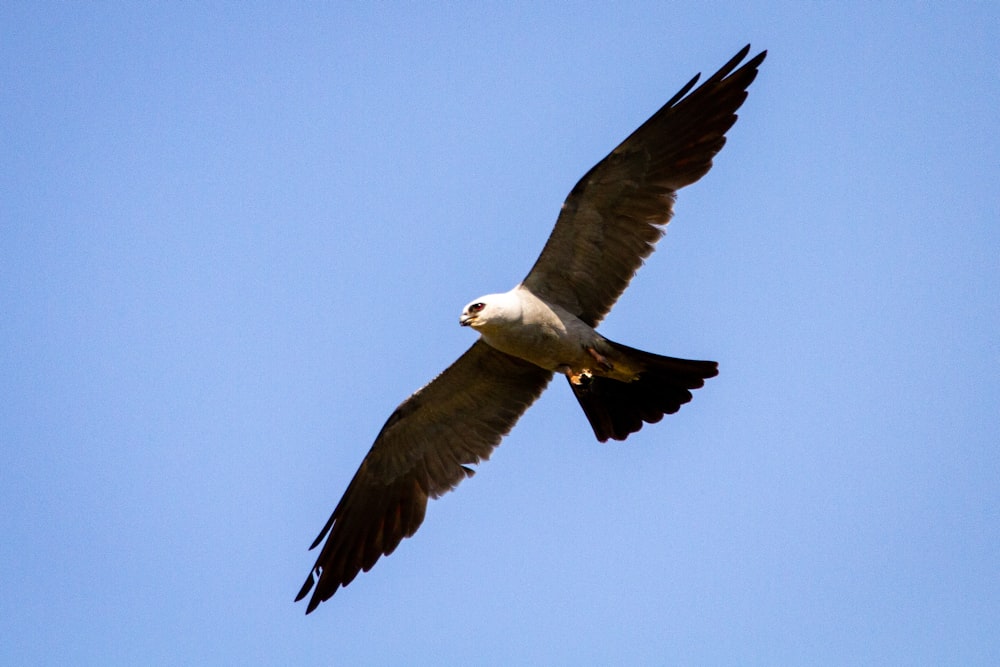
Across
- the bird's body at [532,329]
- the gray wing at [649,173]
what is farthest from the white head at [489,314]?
the gray wing at [649,173]

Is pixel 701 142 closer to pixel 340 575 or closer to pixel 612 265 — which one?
pixel 612 265

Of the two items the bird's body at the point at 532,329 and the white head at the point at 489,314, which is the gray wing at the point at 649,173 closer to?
the bird's body at the point at 532,329

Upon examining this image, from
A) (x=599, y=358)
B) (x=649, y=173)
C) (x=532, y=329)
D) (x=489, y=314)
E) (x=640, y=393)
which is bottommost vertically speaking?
(x=640, y=393)

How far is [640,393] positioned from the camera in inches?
454

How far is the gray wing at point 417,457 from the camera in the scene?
39.8 feet

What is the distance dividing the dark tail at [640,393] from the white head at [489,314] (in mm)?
1029

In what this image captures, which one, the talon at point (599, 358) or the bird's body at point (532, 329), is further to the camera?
the talon at point (599, 358)

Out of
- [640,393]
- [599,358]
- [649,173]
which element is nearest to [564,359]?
[599,358]

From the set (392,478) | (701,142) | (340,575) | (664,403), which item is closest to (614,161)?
(701,142)

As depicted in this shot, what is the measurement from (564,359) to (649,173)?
1910mm

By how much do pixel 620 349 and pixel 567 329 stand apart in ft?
1.75

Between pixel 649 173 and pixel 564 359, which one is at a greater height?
pixel 649 173

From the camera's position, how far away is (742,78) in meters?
10.8

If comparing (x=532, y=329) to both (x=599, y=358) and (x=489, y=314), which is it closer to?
(x=489, y=314)
